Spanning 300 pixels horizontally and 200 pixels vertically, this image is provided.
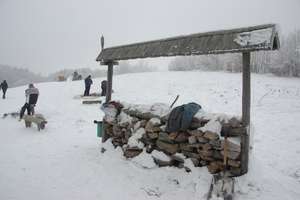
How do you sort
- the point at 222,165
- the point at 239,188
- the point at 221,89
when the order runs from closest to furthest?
the point at 239,188
the point at 222,165
the point at 221,89

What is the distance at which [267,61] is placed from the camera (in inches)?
1615

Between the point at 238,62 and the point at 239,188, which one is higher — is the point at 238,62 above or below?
above

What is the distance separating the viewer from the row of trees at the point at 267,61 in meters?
32.3

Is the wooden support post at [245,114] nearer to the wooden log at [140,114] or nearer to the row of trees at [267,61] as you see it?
the wooden log at [140,114]

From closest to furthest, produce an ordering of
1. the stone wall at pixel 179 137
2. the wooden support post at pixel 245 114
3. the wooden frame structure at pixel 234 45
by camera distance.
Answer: the wooden frame structure at pixel 234 45, the wooden support post at pixel 245 114, the stone wall at pixel 179 137

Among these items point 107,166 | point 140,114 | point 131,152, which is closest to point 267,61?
point 140,114

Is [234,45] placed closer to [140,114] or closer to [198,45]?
[198,45]

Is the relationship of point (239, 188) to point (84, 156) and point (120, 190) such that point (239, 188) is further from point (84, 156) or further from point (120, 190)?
point (84, 156)

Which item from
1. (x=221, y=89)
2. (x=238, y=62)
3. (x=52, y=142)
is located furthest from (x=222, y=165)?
(x=238, y=62)

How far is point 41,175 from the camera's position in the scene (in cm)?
632

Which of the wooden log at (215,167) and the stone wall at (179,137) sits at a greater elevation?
the stone wall at (179,137)

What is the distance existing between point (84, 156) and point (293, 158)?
250 inches

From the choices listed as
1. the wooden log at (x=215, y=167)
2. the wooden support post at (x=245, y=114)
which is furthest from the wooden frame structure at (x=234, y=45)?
the wooden log at (x=215, y=167)

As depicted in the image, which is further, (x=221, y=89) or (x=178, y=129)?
(x=221, y=89)
